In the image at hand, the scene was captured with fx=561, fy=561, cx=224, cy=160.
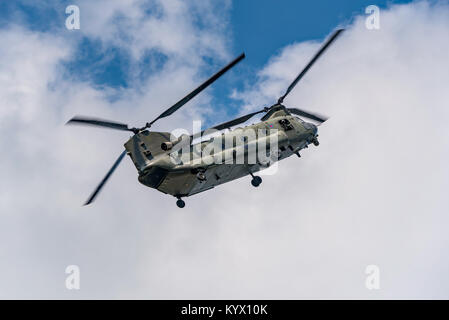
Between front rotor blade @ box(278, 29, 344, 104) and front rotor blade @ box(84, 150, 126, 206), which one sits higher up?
front rotor blade @ box(278, 29, 344, 104)

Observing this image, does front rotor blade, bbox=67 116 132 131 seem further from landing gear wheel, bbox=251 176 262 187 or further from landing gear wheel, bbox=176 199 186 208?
landing gear wheel, bbox=251 176 262 187

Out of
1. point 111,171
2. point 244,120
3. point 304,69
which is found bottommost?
point 111,171

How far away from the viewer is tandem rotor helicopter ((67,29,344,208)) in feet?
137

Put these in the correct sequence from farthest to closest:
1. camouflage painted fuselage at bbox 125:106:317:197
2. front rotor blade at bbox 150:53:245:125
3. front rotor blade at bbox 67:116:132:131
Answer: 1. camouflage painted fuselage at bbox 125:106:317:197
2. front rotor blade at bbox 67:116:132:131
3. front rotor blade at bbox 150:53:245:125

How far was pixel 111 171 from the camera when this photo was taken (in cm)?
4222

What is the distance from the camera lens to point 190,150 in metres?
45.4

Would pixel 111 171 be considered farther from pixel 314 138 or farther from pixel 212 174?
pixel 314 138

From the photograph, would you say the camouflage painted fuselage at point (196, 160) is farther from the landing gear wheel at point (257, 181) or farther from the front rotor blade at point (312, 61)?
the front rotor blade at point (312, 61)

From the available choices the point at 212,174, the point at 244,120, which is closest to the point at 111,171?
the point at 212,174

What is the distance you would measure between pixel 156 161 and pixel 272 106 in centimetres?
1561

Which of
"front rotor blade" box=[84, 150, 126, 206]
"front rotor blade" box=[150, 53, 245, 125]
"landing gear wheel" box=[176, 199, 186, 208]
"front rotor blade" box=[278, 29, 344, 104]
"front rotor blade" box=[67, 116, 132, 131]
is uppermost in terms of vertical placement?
"front rotor blade" box=[278, 29, 344, 104]

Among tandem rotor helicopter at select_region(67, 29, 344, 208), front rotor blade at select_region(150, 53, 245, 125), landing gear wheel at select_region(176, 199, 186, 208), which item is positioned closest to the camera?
front rotor blade at select_region(150, 53, 245, 125)

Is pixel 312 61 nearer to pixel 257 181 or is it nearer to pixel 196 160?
pixel 257 181

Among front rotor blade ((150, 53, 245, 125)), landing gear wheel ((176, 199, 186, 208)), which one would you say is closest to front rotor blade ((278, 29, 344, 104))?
front rotor blade ((150, 53, 245, 125))
